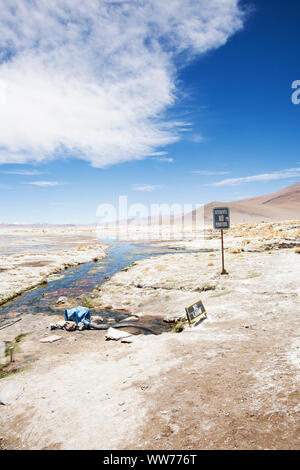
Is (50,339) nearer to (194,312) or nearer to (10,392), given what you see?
(10,392)

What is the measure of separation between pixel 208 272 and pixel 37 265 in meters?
25.5

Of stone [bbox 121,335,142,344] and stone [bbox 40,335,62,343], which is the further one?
stone [bbox 40,335,62,343]

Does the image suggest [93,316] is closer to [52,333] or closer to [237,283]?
[52,333]

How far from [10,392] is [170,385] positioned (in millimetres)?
5213

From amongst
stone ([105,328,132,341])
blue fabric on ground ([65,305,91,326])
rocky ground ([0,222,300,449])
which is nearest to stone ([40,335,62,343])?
rocky ground ([0,222,300,449])

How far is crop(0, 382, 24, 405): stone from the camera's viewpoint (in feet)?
24.6

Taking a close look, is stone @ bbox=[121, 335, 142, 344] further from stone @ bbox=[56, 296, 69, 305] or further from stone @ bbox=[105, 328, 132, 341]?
stone @ bbox=[56, 296, 69, 305]

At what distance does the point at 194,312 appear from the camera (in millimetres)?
12578

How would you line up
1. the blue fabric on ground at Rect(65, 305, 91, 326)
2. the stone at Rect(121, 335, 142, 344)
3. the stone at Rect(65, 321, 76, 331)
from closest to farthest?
1. the stone at Rect(121, 335, 142, 344)
2. the stone at Rect(65, 321, 76, 331)
3. the blue fabric on ground at Rect(65, 305, 91, 326)

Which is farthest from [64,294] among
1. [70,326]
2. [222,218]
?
[222,218]

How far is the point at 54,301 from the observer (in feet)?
66.5

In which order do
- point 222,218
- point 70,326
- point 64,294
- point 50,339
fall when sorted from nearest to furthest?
1. point 50,339
2. point 70,326
3. point 222,218
4. point 64,294

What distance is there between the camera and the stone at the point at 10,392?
7.50 m

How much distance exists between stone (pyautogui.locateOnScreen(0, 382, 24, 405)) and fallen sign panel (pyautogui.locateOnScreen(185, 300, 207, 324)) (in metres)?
7.49
